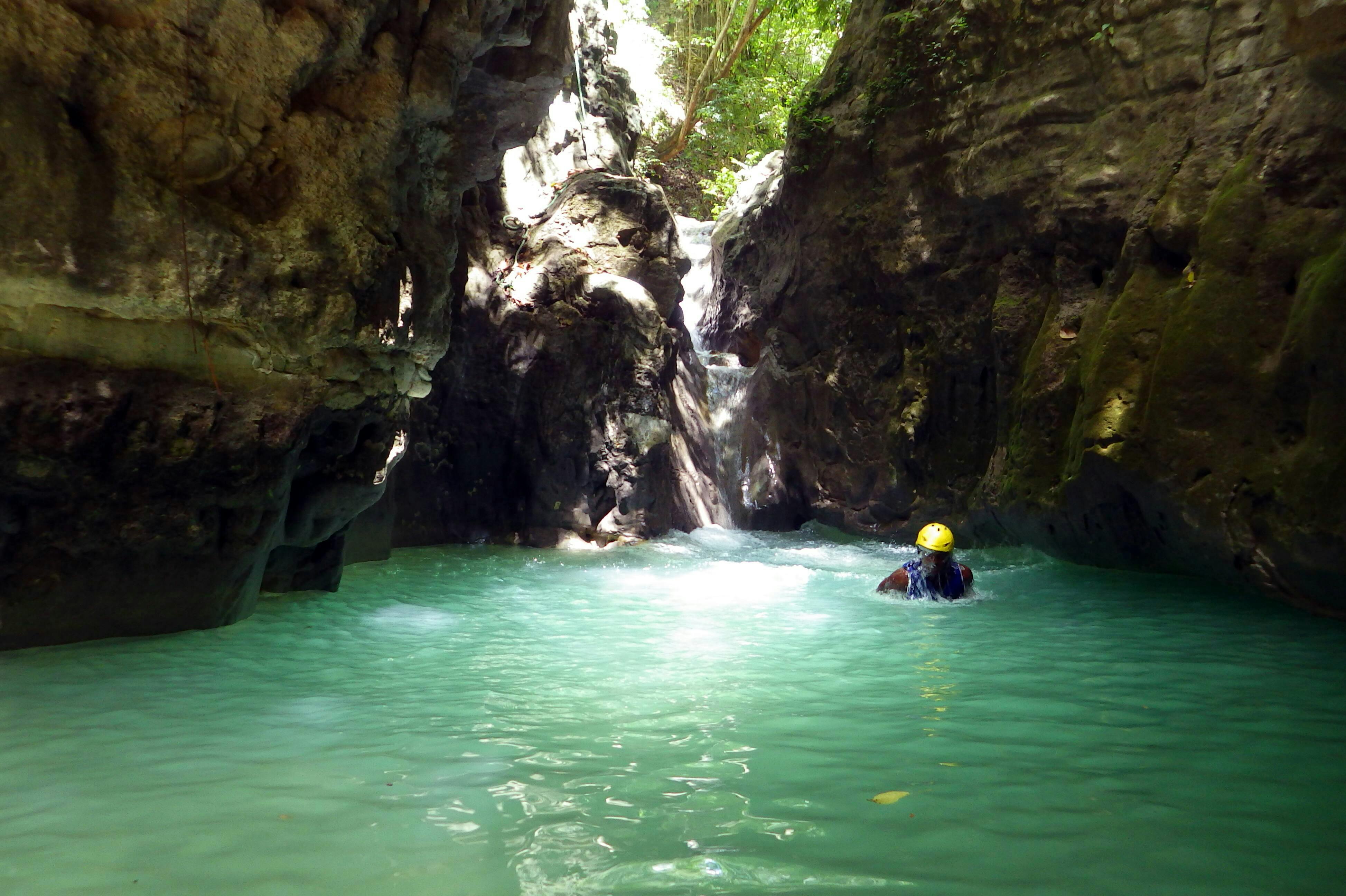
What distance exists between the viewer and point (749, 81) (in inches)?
869

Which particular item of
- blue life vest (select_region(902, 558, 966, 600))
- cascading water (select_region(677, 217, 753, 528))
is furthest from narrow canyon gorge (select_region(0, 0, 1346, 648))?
blue life vest (select_region(902, 558, 966, 600))

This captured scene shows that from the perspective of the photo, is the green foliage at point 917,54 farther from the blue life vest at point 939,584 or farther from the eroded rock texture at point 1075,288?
the blue life vest at point 939,584

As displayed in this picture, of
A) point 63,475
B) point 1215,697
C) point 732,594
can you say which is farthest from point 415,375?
point 1215,697

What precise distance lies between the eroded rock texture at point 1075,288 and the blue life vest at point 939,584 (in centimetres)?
208

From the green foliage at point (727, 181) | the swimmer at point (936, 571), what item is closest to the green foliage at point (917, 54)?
the swimmer at point (936, 571)

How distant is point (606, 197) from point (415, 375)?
7432 mm

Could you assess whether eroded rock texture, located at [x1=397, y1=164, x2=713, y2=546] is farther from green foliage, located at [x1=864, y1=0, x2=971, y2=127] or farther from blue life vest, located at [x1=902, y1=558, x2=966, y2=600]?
blue life vest, located at [x1=902, y1=558, x2=966, y2=600]

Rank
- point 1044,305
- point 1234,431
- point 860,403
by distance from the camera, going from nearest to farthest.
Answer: point 1234,431 → point 1044,305 → point 860,403

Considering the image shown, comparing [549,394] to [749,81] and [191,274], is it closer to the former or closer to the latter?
[191,274]

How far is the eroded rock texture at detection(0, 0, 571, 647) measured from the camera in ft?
17.5

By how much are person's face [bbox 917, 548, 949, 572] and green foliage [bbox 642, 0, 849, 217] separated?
15911 mm

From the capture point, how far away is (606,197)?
1465cm

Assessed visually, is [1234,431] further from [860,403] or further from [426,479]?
[426,479]

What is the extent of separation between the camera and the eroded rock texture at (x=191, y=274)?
17.5 feet
